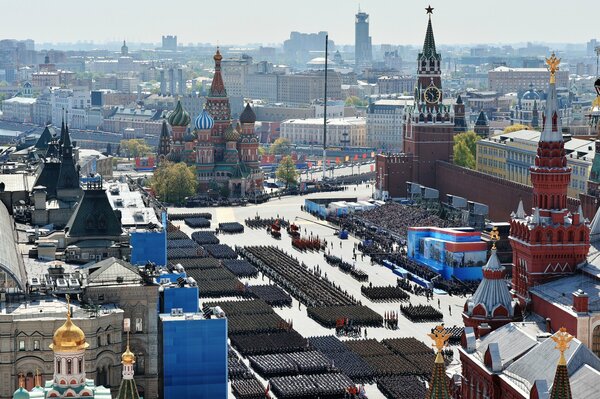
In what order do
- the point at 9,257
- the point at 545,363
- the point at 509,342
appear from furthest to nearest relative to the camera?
the point at 9,257
the point at 509,342
the point at 545,363

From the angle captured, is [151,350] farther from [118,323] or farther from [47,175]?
[47,175]

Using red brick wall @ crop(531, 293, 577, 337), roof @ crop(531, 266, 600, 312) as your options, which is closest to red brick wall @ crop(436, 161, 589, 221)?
roof @ crop(531, 266, 600, 312)

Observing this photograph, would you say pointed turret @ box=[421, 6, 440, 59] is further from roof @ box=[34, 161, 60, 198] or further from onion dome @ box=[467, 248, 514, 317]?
onion dome @ box=[467, 248, 514, 317]

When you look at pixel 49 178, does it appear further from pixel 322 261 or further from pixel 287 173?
pixel 287 173

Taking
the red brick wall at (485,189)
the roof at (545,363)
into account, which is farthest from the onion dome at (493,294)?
the red brick wall at (485,189)

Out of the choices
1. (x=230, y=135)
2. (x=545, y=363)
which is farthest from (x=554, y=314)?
(x=230, y=135)

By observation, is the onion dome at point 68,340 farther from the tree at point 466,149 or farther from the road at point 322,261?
the tree at point 466,149
